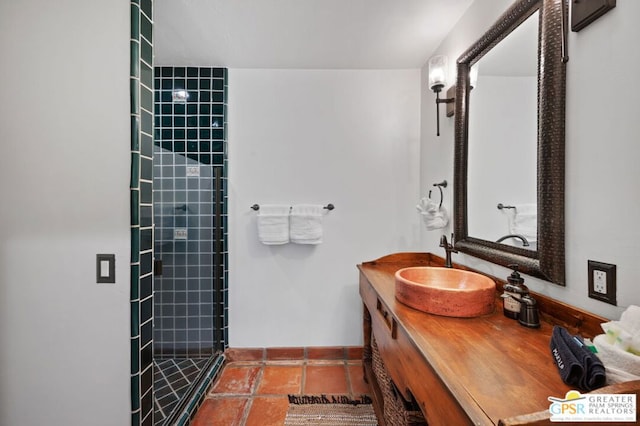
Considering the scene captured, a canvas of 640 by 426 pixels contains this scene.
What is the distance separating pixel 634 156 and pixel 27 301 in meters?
2.05

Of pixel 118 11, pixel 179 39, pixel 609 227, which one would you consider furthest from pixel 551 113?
pixel 179 39

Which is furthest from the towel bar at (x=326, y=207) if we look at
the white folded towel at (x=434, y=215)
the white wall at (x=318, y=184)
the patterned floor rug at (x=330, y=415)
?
the patterned floor rug at (x=330, y=415)

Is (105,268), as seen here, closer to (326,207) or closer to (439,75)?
(326,207)

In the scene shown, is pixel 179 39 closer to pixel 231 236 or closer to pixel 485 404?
pixel 231 236

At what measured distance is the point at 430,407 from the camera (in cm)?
76

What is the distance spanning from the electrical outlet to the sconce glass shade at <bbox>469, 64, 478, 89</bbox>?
40.0 inches

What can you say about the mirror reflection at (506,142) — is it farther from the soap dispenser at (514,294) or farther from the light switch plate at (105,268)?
the light switch plate at (105,268)

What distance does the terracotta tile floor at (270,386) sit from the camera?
1.63 metres

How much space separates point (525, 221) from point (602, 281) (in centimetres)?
35

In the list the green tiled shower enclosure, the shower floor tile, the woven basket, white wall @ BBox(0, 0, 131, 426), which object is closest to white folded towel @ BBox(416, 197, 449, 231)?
the woven basket

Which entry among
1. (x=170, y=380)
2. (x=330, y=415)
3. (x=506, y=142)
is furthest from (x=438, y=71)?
(x=170, y=380)

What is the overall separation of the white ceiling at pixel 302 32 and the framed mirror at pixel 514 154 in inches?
15.3

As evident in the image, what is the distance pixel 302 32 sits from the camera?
1.73 meters

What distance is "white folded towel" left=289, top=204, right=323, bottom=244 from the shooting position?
6.84 ft
